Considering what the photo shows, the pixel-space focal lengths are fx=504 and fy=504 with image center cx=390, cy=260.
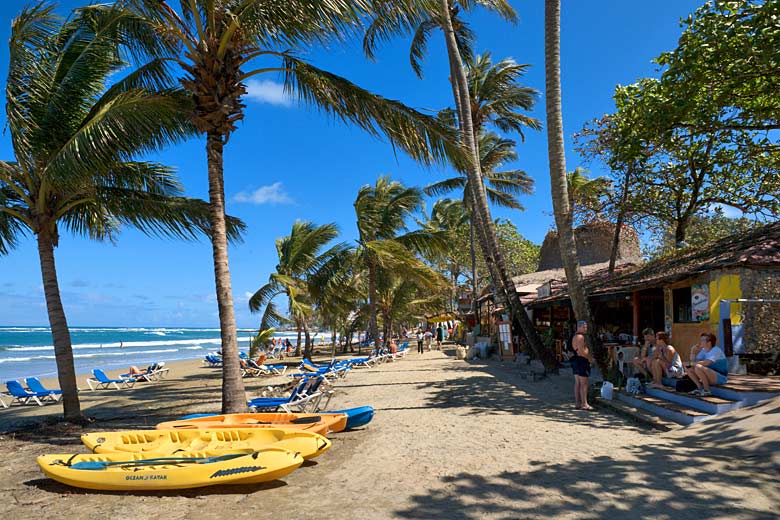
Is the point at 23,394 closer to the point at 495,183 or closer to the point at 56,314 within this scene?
the point at 56,314

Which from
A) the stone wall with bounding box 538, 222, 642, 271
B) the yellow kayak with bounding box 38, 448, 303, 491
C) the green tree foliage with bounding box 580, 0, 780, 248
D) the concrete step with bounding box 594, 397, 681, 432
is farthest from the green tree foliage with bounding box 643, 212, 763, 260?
the yellow kayak with bounding box 38, 448, 303, 491

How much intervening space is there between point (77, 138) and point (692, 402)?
890cm

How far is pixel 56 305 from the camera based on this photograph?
27.0 ft

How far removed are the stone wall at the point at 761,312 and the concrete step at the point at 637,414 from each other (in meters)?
2.22

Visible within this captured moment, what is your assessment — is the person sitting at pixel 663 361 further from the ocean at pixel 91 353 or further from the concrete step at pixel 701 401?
the ocean at pixel 91 353

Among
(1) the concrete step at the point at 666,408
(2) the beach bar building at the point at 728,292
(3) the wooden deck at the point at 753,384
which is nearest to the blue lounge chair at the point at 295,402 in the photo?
(1) the concrete step at the point at 666,408

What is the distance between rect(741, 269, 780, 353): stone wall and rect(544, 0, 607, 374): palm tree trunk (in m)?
2.51

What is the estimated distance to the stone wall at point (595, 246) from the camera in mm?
19828

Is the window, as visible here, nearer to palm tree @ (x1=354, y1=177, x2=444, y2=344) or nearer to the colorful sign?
the colorful sign

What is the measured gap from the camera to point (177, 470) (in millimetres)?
4777

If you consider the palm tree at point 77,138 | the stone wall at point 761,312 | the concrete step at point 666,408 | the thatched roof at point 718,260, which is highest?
the palm tree at point 77,138

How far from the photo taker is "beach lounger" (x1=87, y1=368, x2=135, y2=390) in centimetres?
1529

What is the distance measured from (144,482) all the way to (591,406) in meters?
6.68

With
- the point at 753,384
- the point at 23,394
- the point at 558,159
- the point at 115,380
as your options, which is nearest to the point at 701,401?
the point at 753,384
